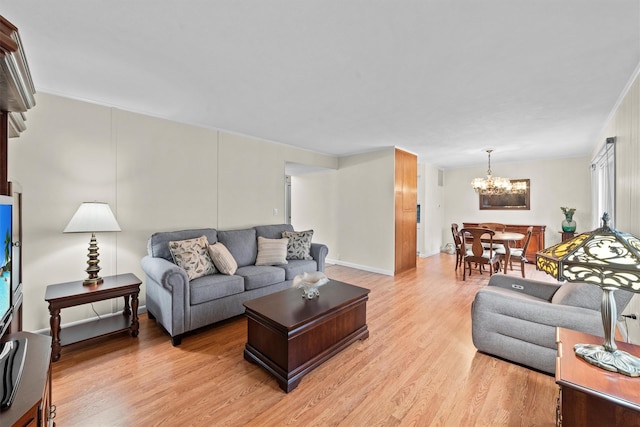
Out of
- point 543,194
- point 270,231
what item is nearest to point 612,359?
point 270,231

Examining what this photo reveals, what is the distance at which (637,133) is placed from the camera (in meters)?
2.24

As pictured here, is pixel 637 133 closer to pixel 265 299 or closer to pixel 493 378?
pixel 493 378

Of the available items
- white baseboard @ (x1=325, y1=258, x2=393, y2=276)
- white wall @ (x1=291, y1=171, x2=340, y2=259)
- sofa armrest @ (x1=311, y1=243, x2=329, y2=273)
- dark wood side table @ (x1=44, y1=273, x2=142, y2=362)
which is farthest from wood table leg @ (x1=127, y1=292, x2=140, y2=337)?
white wall @ (x1=291, y1=171, x2=340, y2=259)

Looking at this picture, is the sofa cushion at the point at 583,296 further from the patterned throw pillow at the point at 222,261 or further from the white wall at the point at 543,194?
the white wall at the point at 543,194

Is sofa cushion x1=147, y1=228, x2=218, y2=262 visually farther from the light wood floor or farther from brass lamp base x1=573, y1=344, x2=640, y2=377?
brass lamp base x1=573, y1=344, x2=640, y2=377

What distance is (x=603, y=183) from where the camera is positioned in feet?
13.8

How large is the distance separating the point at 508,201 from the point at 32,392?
8.06 metres

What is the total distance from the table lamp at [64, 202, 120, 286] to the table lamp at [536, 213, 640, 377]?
3.42m

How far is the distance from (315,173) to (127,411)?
5213 millimetres

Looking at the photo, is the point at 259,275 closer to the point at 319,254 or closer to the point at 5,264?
the point at 319,254

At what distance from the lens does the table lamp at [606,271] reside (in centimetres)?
112

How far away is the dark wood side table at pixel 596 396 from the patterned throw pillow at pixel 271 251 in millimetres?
2963

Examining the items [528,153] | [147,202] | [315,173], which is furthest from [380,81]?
[528,153]

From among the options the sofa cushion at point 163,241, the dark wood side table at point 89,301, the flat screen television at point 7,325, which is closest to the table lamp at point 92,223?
the dark wood side table at point 89,301
